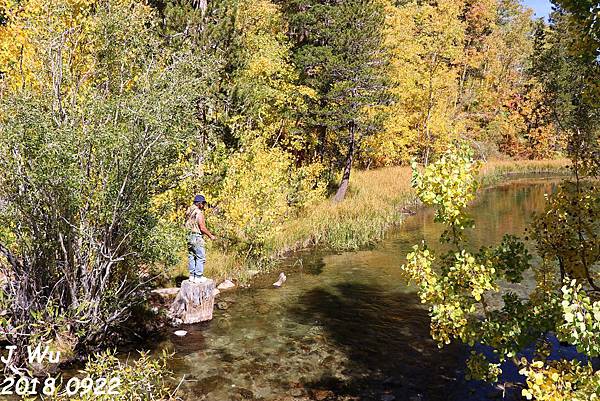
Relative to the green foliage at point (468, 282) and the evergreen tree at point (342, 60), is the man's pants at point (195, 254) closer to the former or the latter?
the green foliage at point (468, 282)

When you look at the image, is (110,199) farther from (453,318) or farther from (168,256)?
(453,318)

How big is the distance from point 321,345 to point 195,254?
3581 millimetres

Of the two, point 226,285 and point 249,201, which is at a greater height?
point 249,201

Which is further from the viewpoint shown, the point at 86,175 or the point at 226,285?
the point at 226,285

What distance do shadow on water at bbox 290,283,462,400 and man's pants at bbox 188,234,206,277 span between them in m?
2.49

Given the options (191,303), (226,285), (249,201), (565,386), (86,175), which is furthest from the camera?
(249,201)

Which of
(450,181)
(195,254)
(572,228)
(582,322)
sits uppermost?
(450,181)

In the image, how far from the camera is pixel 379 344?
32.9 ft

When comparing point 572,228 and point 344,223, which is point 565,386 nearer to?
point 572,228

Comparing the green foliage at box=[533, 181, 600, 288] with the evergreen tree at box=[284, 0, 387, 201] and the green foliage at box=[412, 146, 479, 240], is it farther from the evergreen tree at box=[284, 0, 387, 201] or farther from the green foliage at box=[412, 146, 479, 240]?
the evergreen tree at box=[284, 0, 387, 201]

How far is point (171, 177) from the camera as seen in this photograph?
909cm

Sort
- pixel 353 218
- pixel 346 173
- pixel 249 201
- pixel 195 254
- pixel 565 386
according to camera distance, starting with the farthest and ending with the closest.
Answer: pixel 346 173 → pixel 353 218 → pixel 249 201 → pixel 195 254 → pixel 565 386

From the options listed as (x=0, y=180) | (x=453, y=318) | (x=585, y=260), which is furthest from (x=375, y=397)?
(x=0, y=180)

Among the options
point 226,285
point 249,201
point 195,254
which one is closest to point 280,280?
point 226,285
